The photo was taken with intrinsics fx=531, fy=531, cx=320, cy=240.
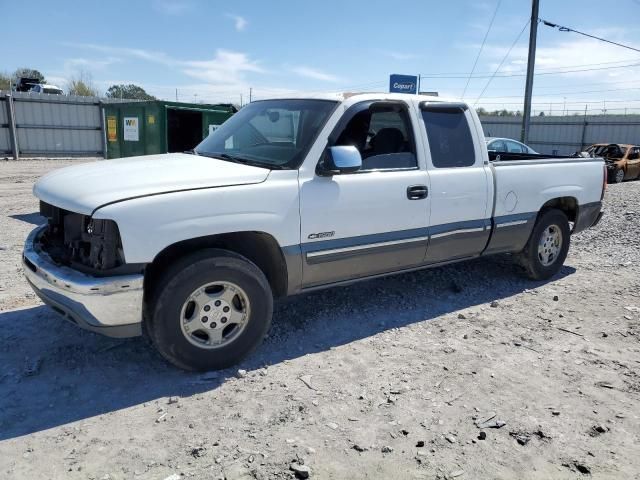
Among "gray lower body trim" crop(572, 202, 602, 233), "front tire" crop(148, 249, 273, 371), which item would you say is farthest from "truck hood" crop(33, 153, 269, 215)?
"gray lower body trim" crop(572, 202, 602, 233)

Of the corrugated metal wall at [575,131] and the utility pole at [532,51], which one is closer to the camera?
the utility pole at [532,51]

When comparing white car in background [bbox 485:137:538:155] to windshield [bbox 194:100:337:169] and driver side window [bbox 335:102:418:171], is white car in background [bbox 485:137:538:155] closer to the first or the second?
driver side window [bbox 335:102:418:171]

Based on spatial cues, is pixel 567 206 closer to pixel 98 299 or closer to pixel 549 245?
pixel 549 245

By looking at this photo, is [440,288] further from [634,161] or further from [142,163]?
[634,161]

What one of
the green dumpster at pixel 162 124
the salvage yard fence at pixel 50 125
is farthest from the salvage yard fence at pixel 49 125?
the green dumpster at pixel 162 124

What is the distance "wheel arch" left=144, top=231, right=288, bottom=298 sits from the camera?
11.4 ft

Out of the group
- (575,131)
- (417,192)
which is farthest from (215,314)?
(575,131)

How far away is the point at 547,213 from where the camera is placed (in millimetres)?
5820

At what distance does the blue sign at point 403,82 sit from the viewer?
15.8m

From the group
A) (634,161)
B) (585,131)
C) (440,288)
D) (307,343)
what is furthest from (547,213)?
(585,131)

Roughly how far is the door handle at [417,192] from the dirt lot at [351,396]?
1126mm

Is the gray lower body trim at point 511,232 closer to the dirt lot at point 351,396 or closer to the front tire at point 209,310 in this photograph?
the dirt lot at point 351,396

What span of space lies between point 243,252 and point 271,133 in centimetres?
110

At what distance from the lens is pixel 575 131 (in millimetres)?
30422
